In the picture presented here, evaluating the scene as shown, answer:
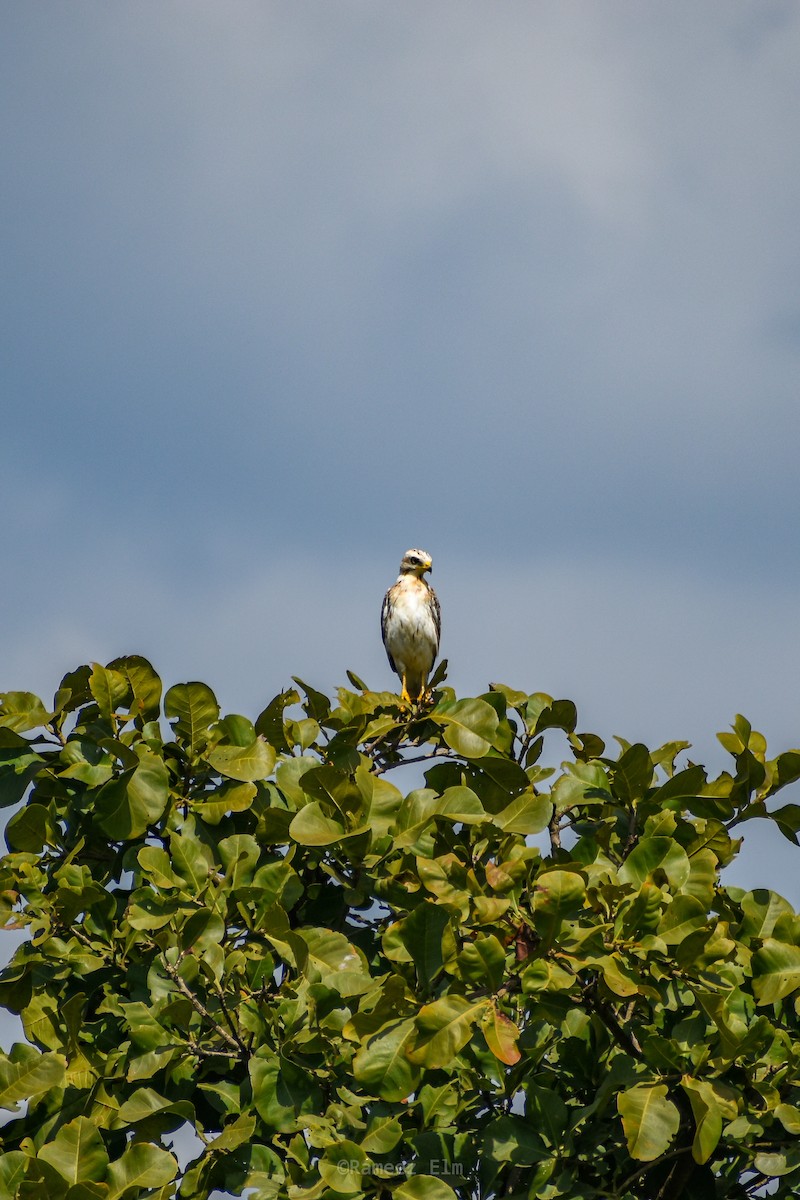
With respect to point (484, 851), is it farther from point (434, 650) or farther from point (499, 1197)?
point (434, 650)

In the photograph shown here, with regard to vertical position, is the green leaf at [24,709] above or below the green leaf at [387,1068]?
above

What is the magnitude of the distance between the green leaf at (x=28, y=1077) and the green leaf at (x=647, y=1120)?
1686 millimetres

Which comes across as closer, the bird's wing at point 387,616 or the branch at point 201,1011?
the branch at point 201,1011

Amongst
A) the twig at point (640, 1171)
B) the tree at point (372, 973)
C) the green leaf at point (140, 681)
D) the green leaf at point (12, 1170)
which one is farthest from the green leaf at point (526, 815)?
the green leaf at point (12, 1170)

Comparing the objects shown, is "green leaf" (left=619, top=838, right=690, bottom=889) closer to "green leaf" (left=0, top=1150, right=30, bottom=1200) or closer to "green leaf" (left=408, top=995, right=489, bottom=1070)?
"green leaf" (left=408, top=995, right=489, bottom=1070)

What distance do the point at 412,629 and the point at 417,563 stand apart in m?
0.84

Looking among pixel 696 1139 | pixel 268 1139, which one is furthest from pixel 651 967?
pixel 268 1139

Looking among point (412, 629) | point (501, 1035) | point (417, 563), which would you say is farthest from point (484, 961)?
point (417, 563)

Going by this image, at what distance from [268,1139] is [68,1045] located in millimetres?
733

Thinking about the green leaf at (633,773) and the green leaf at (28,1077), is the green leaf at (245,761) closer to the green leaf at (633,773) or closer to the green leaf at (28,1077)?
the green leaf at (28,1077)

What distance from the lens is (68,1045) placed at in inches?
163

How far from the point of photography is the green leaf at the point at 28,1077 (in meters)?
3.95

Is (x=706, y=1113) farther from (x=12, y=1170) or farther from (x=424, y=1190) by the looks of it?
(x=12, y=1170)

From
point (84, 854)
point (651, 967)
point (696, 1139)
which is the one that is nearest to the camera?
point (696, 1139)
